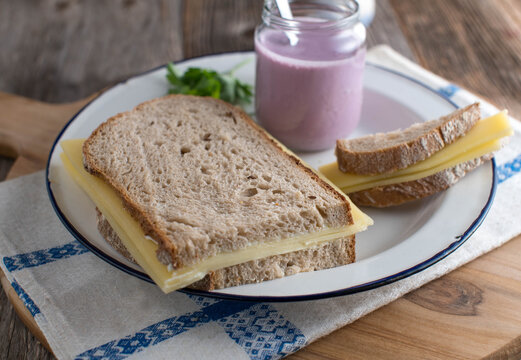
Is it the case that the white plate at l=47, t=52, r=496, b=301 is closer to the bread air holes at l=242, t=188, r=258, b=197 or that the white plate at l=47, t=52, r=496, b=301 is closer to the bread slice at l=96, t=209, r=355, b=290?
the bread slice at l=96, t=209, r=355, b=290

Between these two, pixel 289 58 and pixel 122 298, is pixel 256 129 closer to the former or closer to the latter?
pixel 289 58

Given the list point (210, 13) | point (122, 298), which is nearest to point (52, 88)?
point (210, 13)

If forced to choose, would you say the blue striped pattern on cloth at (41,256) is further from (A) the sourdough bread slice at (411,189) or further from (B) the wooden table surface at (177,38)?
(A) the sourdough bread slice at (411,189)

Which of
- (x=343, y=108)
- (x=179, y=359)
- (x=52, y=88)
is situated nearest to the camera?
(x=179, y=359)

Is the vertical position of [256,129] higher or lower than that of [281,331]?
higher

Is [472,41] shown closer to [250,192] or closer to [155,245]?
[250,192]

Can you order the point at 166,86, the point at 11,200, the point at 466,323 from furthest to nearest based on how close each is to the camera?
the point at 166,86
the point at 11,200
the point at 466,323
